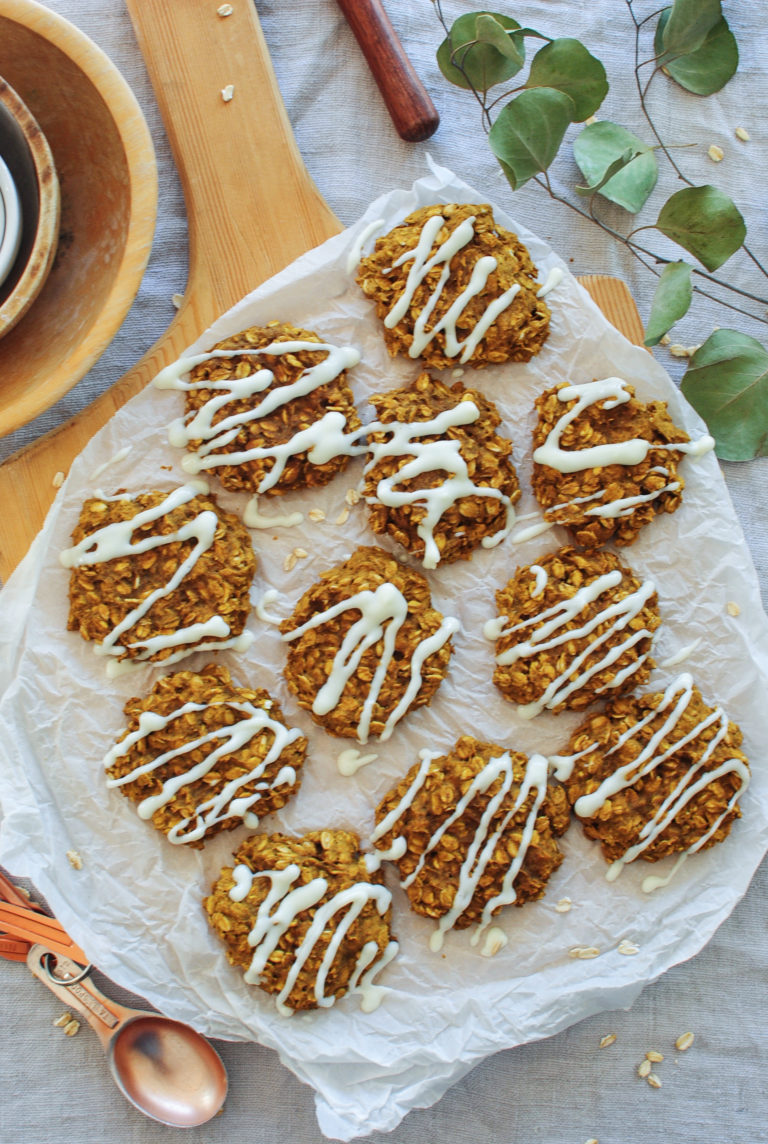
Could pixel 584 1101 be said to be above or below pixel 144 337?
below

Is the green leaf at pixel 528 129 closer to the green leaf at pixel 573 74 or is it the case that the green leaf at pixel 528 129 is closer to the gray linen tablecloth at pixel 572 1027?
the green leaf at pixel 573 74

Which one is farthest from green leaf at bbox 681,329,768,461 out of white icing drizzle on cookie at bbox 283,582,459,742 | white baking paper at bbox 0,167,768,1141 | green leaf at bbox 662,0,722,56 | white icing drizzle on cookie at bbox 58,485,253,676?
white icing drizzle on cookie at bbox 58,485,253,676

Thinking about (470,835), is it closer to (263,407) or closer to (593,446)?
(593,446)

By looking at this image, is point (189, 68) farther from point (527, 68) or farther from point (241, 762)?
point (241, 762)

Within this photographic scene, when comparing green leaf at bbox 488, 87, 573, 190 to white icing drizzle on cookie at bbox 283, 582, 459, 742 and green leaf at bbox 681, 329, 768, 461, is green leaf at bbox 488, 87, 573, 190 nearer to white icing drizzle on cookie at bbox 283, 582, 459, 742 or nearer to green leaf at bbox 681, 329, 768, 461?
green leaf at bbox 681, 329, 768, 461

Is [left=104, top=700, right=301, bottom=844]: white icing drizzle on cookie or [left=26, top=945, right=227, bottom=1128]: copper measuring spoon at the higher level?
[left=104, top=700, right=301, bottom=844]: white icing drizzle on cookie

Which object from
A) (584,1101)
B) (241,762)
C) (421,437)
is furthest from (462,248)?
(584,1101)
